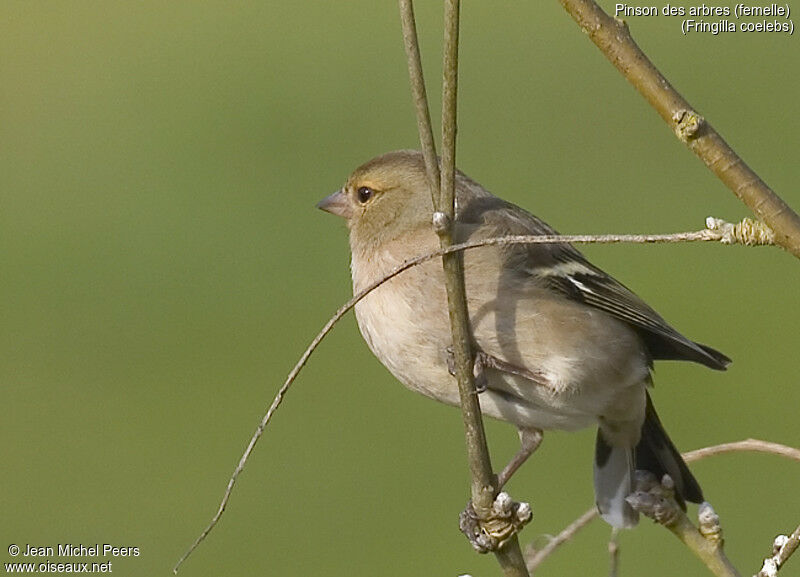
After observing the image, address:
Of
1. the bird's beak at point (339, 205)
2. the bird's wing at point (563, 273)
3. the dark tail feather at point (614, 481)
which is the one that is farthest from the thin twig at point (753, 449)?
the bird's beak at point (339, 205)

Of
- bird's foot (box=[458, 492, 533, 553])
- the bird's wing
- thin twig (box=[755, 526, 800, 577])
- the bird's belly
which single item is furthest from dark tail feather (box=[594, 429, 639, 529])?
thin twig (box=[755, 526, 800, 577])

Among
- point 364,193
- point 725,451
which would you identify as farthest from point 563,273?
point 725,451

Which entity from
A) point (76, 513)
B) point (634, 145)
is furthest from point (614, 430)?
point (634, 145)

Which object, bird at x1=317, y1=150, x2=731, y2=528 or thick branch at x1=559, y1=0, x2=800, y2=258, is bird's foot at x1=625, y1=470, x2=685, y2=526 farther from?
bird at x1=317, y1=150, x2=731, y2=528

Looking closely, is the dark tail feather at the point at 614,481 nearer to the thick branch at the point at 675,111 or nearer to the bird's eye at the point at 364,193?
the bird's eye at the point at 364,193

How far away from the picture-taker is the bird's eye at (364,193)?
15.3ft

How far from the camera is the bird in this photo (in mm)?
3992

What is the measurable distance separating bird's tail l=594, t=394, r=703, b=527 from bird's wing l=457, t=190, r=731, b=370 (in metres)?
0.36

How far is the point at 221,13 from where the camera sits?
51.8ft

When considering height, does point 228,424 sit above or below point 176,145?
→ below

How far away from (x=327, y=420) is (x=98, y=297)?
2763 mm

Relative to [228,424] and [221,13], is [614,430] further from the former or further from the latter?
[221,13]

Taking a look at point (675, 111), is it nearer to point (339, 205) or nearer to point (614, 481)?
point (339, 205)

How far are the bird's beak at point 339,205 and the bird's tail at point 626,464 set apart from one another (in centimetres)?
116
